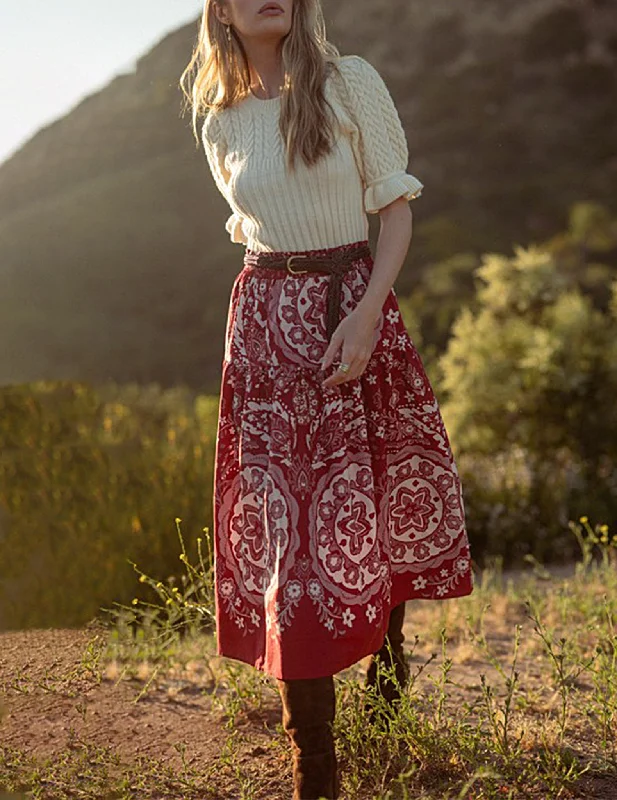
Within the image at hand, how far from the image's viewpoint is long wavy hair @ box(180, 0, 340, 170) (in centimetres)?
197

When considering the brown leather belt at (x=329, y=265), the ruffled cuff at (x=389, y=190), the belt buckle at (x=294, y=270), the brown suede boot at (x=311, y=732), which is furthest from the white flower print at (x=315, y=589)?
the ruffled cuff at (x=389, y=190)

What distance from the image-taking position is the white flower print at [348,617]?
1909 mm

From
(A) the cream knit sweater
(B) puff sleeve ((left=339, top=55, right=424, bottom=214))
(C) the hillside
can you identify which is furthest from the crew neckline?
(C) the hillside

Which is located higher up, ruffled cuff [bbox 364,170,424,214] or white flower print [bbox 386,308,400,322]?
ruffled cuff [bbox 364,170,424,214]

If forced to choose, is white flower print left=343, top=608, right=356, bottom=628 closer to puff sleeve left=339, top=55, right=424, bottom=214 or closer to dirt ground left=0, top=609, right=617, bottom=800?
dirt ground left=0, top=609, right=617, bottom=800

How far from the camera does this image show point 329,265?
Result: 6.73ft

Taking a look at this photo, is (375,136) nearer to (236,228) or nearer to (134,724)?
(236,228)

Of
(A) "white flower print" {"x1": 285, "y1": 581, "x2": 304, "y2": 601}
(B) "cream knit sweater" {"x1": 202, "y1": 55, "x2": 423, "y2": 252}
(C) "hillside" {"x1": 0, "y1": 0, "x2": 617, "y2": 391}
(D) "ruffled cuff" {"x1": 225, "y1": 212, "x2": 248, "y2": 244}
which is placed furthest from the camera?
(C) "hillside" {"x1": 0, "y1": 0, "x2": 617, "y2": 391}

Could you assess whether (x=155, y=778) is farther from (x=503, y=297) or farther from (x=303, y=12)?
(x=503, y=297)

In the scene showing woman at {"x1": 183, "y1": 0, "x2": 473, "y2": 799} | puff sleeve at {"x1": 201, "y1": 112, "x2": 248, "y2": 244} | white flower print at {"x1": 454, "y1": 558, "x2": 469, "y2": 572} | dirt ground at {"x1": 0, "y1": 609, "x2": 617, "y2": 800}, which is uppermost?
puff sleeve at {"x1": 201, "y1": 112, "x2": 248, "y2": 244}

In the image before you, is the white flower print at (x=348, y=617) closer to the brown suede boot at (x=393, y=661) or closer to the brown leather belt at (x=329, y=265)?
the brown suede boot at (x=393, y=661)

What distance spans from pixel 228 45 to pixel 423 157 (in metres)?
12.6

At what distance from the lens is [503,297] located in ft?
17.9

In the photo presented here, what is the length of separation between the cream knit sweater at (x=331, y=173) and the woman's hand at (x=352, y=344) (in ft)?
0.68
